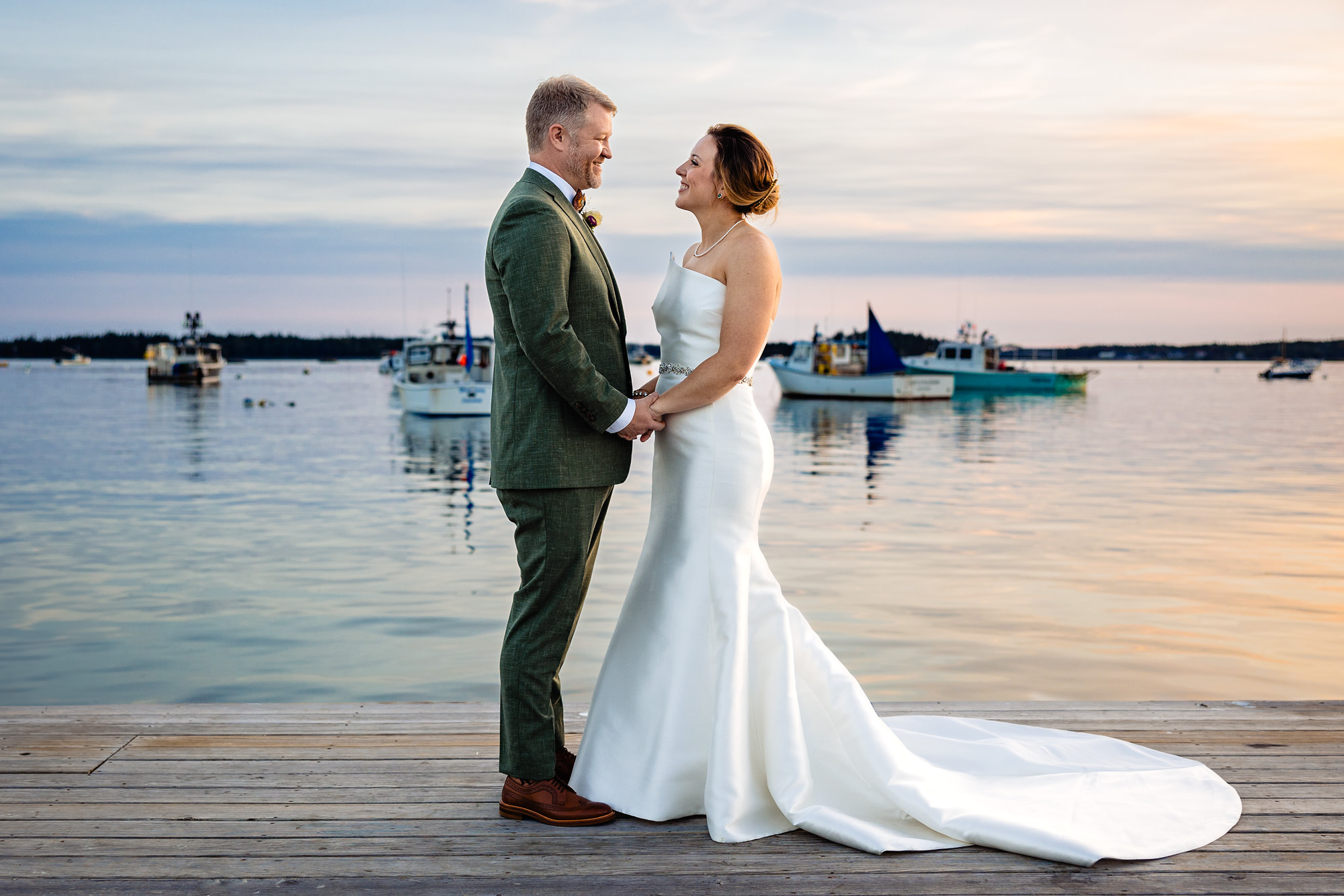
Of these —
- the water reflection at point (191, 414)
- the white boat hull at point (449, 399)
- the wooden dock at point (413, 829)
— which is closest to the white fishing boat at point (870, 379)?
the white boat hull at point (449, 399)

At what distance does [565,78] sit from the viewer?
2648mm

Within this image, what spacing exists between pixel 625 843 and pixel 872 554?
923 centimetres

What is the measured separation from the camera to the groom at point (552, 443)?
8.77 feet

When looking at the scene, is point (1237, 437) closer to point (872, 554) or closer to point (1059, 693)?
point (872, 554)

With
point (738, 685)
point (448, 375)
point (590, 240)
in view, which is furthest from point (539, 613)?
point (448, 375)

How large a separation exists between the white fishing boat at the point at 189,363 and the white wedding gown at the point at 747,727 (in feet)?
267

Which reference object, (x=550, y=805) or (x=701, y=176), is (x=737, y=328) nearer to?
(x=701, y=176)

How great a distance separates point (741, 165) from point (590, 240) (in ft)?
1.47

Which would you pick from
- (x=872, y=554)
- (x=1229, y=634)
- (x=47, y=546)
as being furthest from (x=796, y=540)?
(x=47, y=546)

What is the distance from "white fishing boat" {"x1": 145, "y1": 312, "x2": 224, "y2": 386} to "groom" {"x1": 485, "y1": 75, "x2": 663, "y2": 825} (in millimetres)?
81246

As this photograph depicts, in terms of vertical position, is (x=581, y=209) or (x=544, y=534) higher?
(x=581, y=209)

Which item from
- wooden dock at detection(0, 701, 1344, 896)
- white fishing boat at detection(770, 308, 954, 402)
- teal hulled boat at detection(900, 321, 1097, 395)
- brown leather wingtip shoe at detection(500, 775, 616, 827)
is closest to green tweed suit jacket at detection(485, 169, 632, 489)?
brown leather wingtip shoe at detection(500, 775, 616, 827)

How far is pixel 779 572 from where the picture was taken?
10562 millimetres

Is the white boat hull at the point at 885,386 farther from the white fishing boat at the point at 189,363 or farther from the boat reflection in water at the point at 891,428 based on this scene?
the white fishing boat at the point at 189,363
